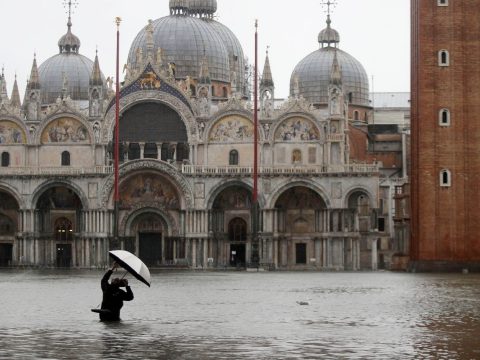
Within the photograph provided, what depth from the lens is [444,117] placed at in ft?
245

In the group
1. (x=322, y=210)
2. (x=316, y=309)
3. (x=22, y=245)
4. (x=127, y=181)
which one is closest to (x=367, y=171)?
(x=322, y=210)

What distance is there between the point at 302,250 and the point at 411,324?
221 ft

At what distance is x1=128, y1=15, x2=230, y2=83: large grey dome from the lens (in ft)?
354

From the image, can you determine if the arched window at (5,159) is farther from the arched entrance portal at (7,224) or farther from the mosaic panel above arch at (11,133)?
the arched entrance portal at (7,224)

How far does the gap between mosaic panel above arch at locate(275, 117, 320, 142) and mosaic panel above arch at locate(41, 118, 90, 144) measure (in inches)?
604

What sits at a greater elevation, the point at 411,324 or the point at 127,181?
the point at 127,181

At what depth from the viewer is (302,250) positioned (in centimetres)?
9600

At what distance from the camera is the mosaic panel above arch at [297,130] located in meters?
96.2

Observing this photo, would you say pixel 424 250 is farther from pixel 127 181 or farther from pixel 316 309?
pixel 316 309

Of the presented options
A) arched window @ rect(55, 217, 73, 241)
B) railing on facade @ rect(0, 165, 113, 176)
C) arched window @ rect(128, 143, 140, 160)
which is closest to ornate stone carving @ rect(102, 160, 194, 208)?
railing on facade @ rect(0, 165, 113, 176)

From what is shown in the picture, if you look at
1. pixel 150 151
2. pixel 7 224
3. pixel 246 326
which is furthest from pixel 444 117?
pixel 246 326

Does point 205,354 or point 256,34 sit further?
point 256,34

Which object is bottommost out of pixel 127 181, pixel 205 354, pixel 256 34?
pixel 205 354

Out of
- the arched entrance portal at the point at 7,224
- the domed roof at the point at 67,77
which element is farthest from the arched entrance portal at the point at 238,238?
the domed roof at the point at 67,77
